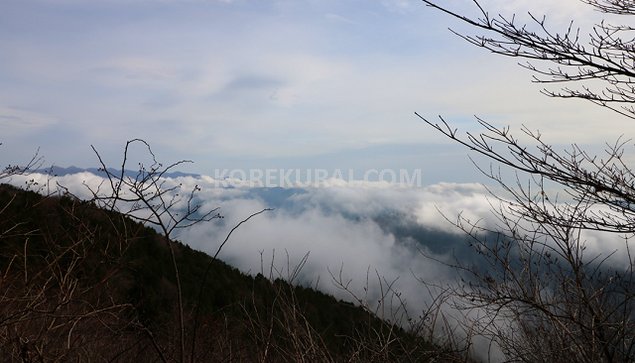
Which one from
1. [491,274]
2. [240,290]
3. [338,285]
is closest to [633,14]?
[491,274]

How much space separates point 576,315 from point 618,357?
55 centimetres

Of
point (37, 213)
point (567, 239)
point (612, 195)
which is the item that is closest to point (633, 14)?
point (612, 195)

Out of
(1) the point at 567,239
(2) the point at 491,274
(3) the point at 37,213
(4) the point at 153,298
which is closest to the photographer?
(1) the point at 567,239

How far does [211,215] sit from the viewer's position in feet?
13.1

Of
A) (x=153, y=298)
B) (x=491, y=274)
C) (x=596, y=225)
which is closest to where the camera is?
(x=596, y=225)

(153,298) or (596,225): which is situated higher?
(596,225)

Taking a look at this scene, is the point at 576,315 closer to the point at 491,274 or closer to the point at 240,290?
the point at 491,274

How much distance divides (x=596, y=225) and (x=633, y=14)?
171 cm

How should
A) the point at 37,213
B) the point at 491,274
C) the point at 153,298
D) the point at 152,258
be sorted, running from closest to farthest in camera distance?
the point at 491,274 → the point at 37,213 → the point at 153,298 → the point at 152,258

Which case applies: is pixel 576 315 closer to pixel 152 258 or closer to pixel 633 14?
pixel 633 14

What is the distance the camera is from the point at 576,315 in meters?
5.31

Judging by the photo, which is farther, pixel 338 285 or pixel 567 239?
pixel 567 239

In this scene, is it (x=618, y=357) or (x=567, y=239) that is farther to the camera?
(x=567, y=239)

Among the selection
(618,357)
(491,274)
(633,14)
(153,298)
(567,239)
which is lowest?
(153,298)
